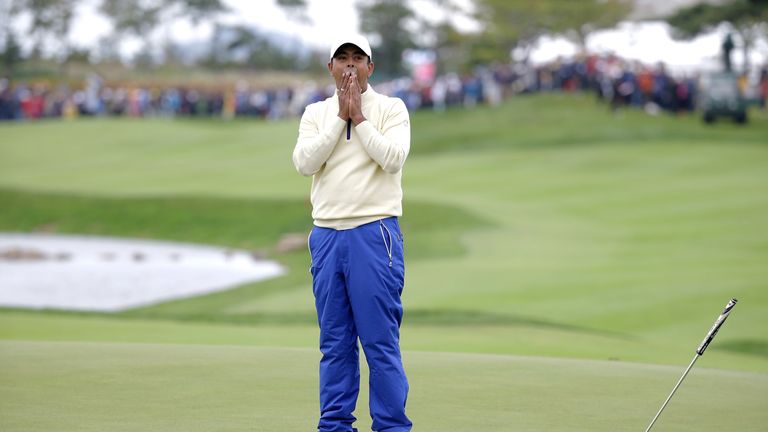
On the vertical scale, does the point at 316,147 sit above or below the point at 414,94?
above

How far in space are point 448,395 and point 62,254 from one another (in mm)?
19696

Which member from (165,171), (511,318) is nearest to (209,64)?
(165,171)

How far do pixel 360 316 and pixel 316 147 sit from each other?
78 centimetres

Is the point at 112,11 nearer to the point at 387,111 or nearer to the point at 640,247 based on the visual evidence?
the point at 640,247

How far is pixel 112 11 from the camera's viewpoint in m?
84.8

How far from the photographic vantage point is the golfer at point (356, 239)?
17.5 feet

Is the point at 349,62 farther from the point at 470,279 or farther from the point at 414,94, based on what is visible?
the point at 414,94

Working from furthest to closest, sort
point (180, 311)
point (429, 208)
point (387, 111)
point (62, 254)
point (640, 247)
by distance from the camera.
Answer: point (429, 208), point (62, 254), point (640, 247), point (180, 311), point (387, 111)

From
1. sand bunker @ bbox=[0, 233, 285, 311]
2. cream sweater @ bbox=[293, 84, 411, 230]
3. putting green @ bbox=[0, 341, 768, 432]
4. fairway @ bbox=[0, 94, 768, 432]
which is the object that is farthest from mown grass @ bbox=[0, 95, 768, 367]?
cream sweater @ bbox=[293, 84, 411, 230]

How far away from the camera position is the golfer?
5336 mm

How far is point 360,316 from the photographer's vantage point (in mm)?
5363

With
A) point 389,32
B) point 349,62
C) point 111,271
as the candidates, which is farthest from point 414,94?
point 349,62

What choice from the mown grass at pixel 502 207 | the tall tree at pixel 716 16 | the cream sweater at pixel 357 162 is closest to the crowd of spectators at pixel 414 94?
the mown grass at pixel 502 207

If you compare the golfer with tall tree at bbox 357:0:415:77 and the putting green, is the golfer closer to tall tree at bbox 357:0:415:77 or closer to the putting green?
the putting green
